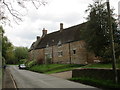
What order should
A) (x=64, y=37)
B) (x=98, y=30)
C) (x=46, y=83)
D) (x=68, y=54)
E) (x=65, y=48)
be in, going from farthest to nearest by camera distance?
1. (x=64, y=37)
2. (x=65, y=48)
3. (x=68, y=54)
4. (x=98, y=30)
5. (x=46, y=83)

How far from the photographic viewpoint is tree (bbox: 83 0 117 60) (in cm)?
2955

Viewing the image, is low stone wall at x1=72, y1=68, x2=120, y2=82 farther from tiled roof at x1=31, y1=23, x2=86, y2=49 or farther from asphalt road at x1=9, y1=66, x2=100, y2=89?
tiled roof at x1=31, y1=23, x2=86, y2=49

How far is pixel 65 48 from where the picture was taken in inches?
1827

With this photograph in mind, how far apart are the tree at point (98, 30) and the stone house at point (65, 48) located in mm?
4805

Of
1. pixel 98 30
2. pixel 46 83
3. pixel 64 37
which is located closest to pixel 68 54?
pixel 64 37

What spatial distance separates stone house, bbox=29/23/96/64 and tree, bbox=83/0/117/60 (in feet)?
15.8

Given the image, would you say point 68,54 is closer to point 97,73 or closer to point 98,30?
point 98,30

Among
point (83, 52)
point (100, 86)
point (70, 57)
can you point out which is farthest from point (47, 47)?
point (100, 86)

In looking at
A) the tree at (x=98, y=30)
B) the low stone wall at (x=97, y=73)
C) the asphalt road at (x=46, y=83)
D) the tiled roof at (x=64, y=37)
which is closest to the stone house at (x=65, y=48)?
the tiled roof at (x=64, y=37)

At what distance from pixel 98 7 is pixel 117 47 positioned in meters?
8.46

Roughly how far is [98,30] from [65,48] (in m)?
17.3

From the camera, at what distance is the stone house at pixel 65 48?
131ft

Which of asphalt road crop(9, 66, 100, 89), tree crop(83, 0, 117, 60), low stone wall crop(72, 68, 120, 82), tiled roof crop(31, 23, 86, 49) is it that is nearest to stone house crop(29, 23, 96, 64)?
tiled roof crop(31, 23, 86, 49)

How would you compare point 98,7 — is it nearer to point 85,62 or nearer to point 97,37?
point 97,37
